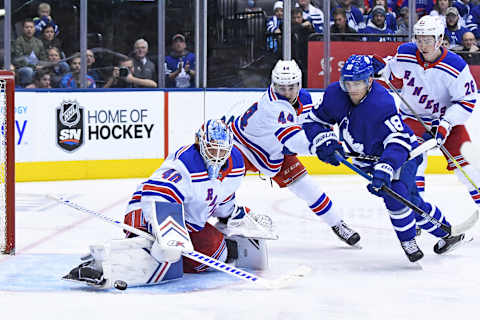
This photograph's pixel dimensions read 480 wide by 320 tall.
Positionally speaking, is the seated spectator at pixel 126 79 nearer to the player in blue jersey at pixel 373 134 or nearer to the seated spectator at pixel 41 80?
the seated spectator at pixel 41 80

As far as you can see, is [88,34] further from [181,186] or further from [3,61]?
[181,186]

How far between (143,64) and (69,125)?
915mm

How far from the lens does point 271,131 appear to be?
4.48 meters

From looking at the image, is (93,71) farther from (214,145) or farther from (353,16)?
(214,145)

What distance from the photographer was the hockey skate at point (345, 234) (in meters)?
4.48

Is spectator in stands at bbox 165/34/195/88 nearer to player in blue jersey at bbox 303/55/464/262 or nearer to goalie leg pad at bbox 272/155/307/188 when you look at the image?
goalie leg pad at bbox 272/155/307/188

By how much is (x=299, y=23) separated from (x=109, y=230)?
3405 mm

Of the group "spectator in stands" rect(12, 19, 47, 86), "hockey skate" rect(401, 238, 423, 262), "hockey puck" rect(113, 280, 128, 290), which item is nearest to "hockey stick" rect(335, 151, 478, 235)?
"hockey skate" rect(401, 238, 423, 262)

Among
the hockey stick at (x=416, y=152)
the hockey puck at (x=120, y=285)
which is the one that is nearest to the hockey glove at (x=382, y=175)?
the hockey stick at (x=416, y=152)

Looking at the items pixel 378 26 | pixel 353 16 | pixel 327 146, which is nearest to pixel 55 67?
pixel 353 16

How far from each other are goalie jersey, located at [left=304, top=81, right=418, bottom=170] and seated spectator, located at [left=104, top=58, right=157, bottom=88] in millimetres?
3491

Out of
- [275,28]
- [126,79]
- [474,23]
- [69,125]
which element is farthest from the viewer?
[474,23]

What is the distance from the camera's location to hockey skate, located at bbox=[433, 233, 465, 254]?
430 centimetres

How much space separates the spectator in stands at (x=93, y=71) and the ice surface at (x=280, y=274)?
1.75 metres
